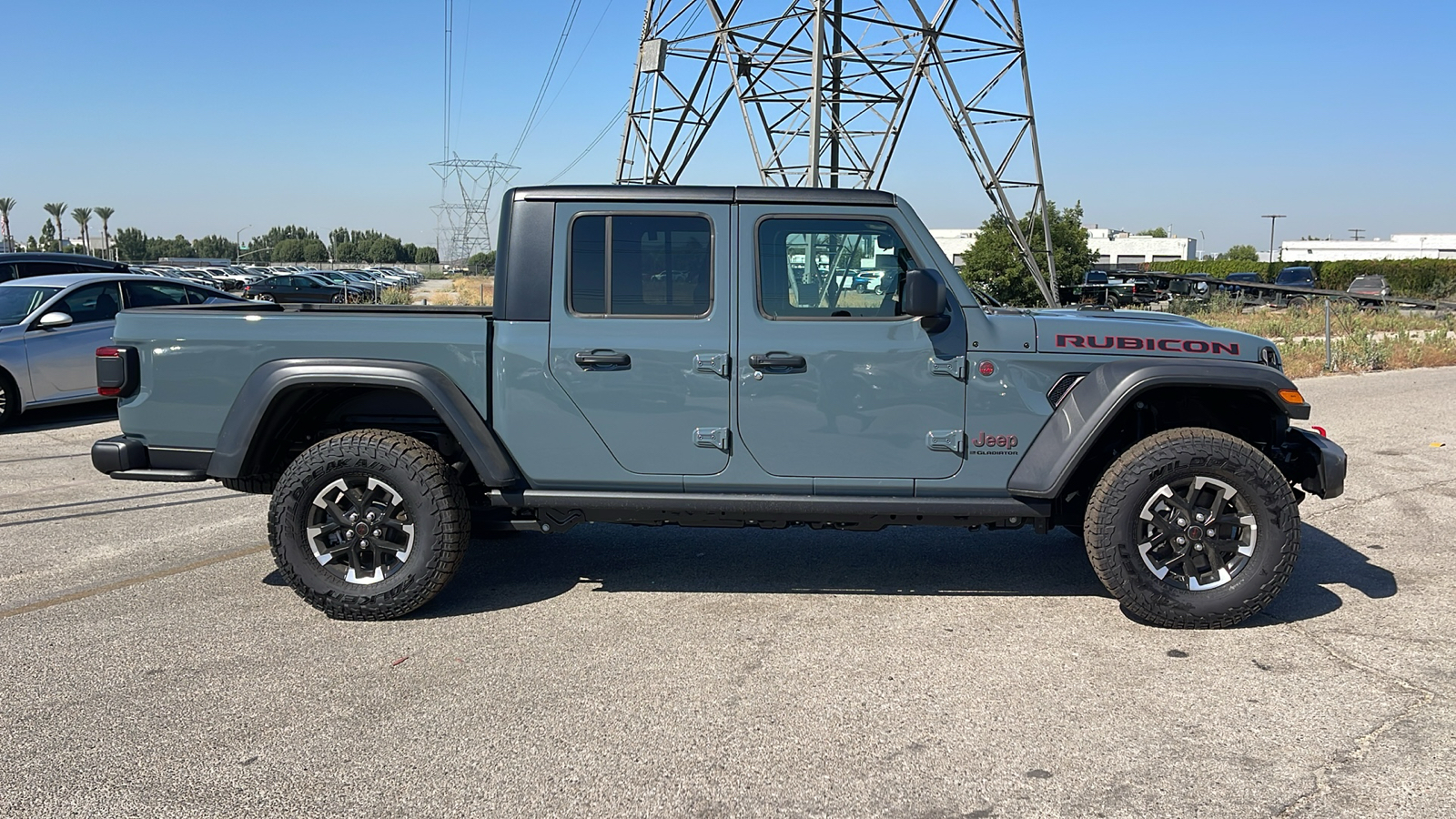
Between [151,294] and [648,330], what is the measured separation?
9.33 metres

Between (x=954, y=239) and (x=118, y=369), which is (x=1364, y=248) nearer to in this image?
A: (x=954, y=239)

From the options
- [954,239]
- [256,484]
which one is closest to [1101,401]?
[256,484]

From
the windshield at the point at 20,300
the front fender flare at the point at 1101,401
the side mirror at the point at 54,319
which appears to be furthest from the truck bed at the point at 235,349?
the windshield at the point at 20,300

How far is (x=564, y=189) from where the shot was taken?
491 centimetres

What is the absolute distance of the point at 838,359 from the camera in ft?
15.4

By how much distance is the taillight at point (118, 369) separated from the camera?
4.90 metres

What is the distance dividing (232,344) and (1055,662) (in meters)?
3.98

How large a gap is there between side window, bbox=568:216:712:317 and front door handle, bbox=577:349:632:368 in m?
0.19

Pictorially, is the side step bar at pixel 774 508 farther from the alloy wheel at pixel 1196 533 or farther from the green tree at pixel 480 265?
the green tree at pixel 480 265

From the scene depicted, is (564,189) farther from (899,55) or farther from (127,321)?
(899,55)

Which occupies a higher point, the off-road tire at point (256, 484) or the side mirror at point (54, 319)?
the side mirror at point (54, 319)

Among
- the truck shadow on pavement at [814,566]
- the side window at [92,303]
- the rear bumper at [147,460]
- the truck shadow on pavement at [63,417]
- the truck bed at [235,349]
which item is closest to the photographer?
the truck bed at [235,349]

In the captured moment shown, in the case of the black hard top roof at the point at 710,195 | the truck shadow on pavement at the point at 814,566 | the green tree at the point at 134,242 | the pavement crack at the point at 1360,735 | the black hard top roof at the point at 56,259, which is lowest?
the pavement crack at the point at 1360,735

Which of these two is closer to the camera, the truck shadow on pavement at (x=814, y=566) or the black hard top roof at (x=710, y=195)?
the black hard top roof at (x=710, y=195)
